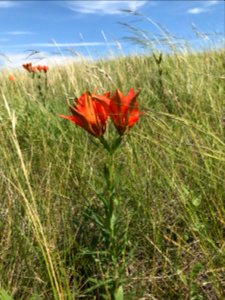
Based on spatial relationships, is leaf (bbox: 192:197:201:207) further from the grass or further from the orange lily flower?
the orange lily flower

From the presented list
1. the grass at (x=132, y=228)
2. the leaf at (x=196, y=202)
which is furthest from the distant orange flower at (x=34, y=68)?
the leaf at (x=196, y=202)

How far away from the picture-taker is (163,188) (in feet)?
5.76

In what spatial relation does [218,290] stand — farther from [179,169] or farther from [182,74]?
[182,74]

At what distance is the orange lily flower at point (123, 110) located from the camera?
1.21 m

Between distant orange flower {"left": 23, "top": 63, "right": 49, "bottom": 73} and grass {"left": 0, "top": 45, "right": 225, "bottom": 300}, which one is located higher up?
distant orange flower {"left": 23, "top": 63, "right": 49, "bottom": 73}

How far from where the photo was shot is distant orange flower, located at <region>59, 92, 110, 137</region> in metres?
1.23

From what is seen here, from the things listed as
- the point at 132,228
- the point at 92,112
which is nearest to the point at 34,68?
the point at 132,228

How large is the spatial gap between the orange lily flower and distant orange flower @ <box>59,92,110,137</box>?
0.02 m

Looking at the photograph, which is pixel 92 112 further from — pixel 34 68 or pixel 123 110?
pixel 34 68

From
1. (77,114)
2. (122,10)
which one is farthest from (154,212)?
(122,10)

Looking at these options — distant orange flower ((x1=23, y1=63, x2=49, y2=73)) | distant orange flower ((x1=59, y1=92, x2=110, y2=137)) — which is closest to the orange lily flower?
distant orange flower ((x1=59, y1=92, x2=110, y2=137))

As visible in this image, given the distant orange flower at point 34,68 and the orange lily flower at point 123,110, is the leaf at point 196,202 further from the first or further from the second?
the distant orange flower at point 34,68

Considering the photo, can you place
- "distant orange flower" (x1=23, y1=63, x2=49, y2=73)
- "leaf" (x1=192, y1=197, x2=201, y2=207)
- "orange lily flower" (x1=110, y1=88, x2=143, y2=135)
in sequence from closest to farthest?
1. "orange lily flower" (x1=110, y1=88, x2=143, y2=135)
2. "leaf" (x1=192, y1=197, x2=201, y2=207)
3. "distant orange flower" (x1=23, y1=63, x2=49, y2=73)

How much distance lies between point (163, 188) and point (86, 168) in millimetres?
398
